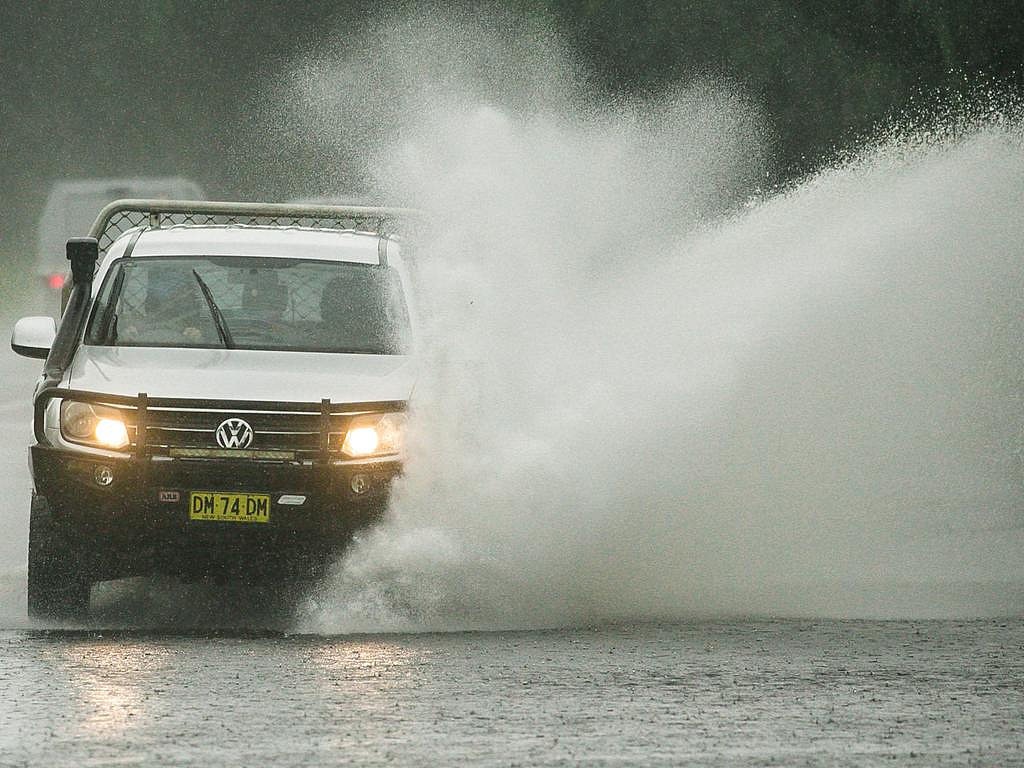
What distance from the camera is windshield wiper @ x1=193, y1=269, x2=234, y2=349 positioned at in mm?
10766

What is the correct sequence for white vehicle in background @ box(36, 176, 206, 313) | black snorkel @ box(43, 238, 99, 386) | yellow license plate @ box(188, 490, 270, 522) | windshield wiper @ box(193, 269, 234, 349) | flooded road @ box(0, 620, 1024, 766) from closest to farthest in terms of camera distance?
flooded road @ box(0, 620, 1024, 766) < yellow license plate @ box(188, 490, 270, 522) < black snorkel @ box(43, 238, 99, 386) < windshield wiper @ box(193, 269, 234, 349) < white vehicle in background @ box(36, 176, 206, 313)

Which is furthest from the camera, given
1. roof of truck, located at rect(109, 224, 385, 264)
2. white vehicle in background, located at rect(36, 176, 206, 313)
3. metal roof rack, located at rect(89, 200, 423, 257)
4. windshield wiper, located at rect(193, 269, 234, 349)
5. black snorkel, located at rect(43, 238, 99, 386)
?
white vehicle in background, located at rect(36, 176, 206, 313)

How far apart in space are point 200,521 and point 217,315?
5.19ft

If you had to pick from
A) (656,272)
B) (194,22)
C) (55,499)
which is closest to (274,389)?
(55,499)

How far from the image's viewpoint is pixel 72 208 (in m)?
33.0

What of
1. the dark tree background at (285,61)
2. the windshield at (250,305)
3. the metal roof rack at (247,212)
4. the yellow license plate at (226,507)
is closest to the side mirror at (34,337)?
the windshield at (250,305)

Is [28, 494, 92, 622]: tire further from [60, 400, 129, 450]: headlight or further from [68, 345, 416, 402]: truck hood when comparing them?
[68, 345, 416, 402]: truck hood

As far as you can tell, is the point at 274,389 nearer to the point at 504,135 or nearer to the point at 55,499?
the point at 55,499

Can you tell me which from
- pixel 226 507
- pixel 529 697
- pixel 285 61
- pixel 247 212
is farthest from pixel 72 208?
pixel 529 697

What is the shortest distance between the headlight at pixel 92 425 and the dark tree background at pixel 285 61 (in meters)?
9.70

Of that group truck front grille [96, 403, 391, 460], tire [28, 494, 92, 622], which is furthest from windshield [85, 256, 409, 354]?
tire [28, 494, 92, 622]

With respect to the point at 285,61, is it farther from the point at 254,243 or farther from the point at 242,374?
the point at 242,374

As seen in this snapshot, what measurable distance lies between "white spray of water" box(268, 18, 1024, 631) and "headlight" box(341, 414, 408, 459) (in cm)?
11

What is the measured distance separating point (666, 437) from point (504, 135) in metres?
3.49
